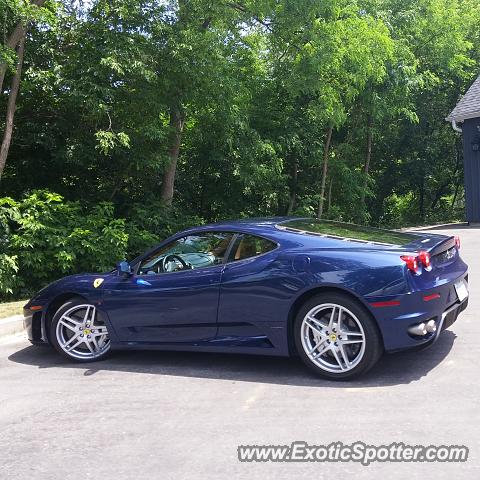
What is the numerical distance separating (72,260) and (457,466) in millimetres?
7428

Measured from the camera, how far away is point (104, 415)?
429 centimetres

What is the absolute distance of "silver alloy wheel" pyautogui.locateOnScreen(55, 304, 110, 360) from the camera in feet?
18.6

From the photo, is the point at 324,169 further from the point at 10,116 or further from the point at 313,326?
the point at 313,326

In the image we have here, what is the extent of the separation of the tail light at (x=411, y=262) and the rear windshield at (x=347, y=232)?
17.0 inches

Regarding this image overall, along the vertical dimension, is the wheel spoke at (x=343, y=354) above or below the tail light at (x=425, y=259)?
below

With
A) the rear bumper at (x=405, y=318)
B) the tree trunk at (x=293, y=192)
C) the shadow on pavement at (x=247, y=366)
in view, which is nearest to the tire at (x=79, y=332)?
the shadow on pavement at (x=247, y=366)

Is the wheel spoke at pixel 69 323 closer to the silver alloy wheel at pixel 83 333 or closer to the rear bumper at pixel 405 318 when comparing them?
the silver alloy wheel at pixel 83 333

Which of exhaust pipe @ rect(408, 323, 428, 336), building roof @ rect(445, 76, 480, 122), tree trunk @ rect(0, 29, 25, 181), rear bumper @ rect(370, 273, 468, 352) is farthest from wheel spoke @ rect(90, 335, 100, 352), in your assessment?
building roof @ rect(445, 76, 480, 122)

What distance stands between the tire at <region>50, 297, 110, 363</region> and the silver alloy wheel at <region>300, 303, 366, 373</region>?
6.99 ft

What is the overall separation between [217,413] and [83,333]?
2.11 meters

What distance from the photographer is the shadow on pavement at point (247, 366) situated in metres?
4.73

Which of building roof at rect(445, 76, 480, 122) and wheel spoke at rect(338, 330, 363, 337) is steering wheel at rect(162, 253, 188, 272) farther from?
building roof at rect(445, 76, 480, 122)

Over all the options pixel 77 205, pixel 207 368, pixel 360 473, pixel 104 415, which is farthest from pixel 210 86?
pixel 360 473

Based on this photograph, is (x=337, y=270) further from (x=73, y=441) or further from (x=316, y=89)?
(x=316, y=89)
